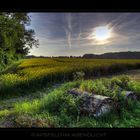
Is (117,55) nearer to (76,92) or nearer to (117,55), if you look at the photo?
(117,55)

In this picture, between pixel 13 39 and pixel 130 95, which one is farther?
pixel 13 39

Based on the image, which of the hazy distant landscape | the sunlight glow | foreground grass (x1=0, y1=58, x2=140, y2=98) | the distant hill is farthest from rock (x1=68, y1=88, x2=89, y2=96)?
the sunlight glow

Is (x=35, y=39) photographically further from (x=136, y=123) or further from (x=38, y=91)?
(x=136, y=123)

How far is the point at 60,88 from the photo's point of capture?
3.67m

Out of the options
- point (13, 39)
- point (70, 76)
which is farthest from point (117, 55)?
point (13, 39)

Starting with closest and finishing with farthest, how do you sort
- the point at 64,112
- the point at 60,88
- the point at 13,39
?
the point at 64,112
the point at 60,88
the point at 13,39

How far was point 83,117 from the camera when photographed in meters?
3.54

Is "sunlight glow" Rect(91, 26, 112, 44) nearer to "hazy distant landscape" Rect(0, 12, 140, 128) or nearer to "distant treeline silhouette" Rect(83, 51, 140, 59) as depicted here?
"hazy distant landscape" Rect(0, 12, 140, 128)

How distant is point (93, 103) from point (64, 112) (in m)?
0.31

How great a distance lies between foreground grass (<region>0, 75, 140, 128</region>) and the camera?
3.54m

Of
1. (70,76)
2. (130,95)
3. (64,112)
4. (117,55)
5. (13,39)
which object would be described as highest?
(13,39)

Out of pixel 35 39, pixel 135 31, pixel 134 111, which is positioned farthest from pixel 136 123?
pixel 35 39

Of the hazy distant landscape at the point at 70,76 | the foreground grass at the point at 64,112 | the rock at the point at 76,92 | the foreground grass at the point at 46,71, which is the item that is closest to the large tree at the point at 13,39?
the hazy distant landscape at the point at 70,76
